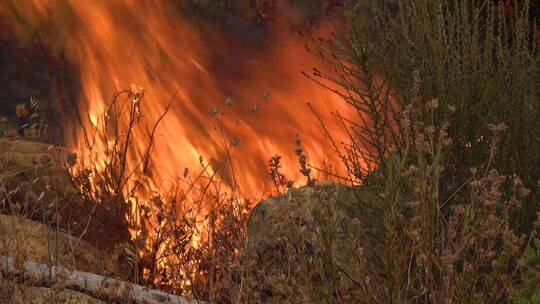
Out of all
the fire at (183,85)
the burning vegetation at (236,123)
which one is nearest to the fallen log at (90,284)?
the burning vegetation at (236,123)

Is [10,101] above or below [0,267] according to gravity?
above

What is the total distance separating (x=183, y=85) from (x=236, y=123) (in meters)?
0.56

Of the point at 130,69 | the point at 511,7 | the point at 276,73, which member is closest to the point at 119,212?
the point at 130,69

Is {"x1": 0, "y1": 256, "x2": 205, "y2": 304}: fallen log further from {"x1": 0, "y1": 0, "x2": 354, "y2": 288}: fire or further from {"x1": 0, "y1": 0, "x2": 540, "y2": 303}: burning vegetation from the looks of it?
{"x1": 0, "y1": 0, "x2": 354, "y2": 288}: fire

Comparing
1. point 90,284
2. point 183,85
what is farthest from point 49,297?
point 183,85

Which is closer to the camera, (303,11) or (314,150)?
(314,150)

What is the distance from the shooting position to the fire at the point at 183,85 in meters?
6.62

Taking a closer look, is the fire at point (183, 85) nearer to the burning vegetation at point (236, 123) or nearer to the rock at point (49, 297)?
the burning vegetation at point (236, 123)

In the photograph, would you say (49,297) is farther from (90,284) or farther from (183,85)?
(183,85)

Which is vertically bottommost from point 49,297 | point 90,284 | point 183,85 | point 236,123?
point 49,297

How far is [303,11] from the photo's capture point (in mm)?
7664

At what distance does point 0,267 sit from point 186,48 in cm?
361

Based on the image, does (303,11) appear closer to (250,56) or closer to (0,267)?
(250,56)

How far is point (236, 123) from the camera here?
6.67 metres
